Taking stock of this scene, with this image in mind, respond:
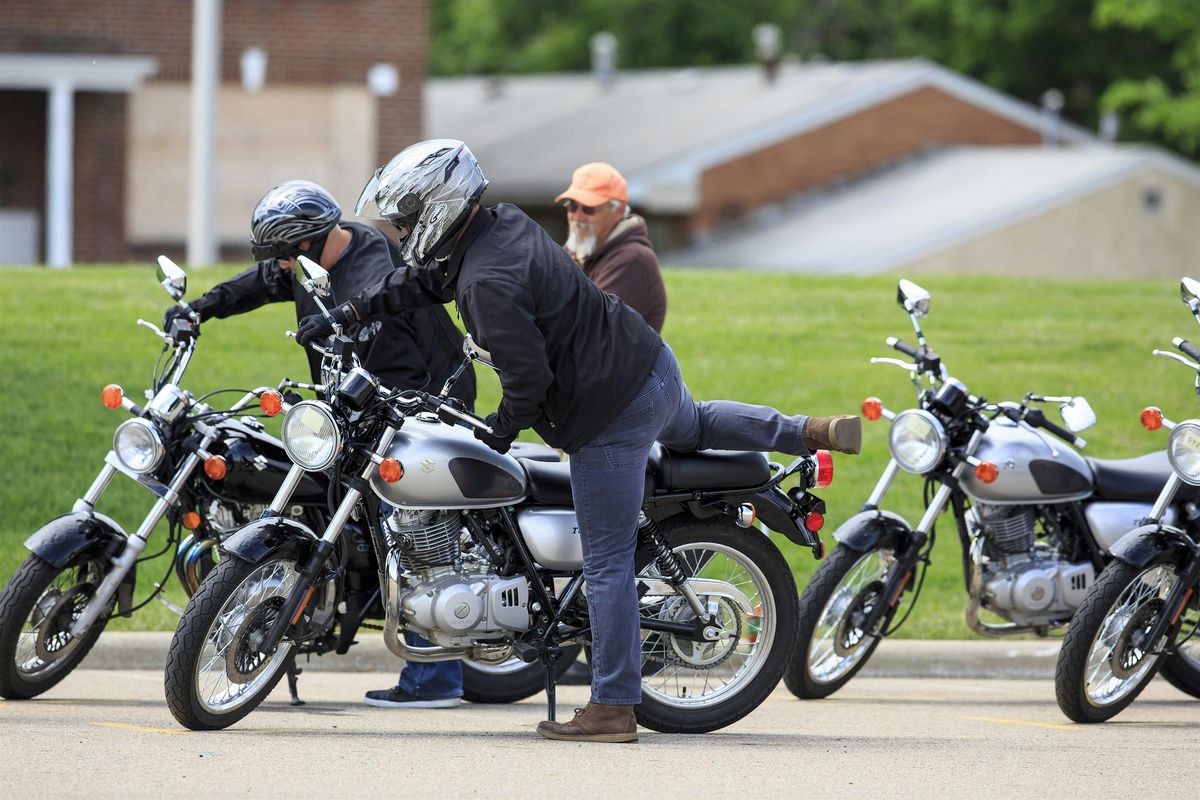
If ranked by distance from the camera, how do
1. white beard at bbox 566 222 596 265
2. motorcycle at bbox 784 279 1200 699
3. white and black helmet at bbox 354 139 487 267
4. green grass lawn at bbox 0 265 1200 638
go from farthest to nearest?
1. green grass lawn at bbox 0 265 1200 638
2. white beard at bbox 566 222 596 265
3. motorcycle at bbox 784 279 1200 699
4. white and black helmet at bbox 354 139 487 267

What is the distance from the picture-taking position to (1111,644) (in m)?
7.57

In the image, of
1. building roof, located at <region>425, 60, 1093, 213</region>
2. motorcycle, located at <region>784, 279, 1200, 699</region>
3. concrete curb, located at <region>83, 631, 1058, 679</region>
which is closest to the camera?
motorcycle, located at <region>784, 279, 1200, 699</region>

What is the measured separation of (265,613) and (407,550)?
523 mm

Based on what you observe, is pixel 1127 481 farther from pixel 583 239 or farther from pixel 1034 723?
pixel 583 239

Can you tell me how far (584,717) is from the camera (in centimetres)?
667

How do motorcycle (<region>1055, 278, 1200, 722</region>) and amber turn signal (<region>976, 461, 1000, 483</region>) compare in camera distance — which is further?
amber turn signal (<region>976, 461, 1000, 483</region>)

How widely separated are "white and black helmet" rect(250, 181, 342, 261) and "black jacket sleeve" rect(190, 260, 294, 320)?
0.80 feet

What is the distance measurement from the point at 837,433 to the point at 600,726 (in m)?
1.28

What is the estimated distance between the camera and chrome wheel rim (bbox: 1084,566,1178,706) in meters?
7.57

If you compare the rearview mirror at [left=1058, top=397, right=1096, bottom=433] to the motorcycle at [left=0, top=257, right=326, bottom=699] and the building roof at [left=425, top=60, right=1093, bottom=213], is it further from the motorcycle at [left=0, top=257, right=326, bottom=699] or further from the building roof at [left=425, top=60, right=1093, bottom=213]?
the building roof at [left=425, top=60, right=1093, bottom=213]

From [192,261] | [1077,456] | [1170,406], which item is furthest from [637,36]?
[1077,456]

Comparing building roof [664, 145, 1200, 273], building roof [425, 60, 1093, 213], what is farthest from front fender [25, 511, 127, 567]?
building roof [425, 60, 1093, 213]

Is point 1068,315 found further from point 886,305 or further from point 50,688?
point 50,688

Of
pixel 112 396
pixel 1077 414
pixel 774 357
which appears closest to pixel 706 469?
pixel 1077 414
